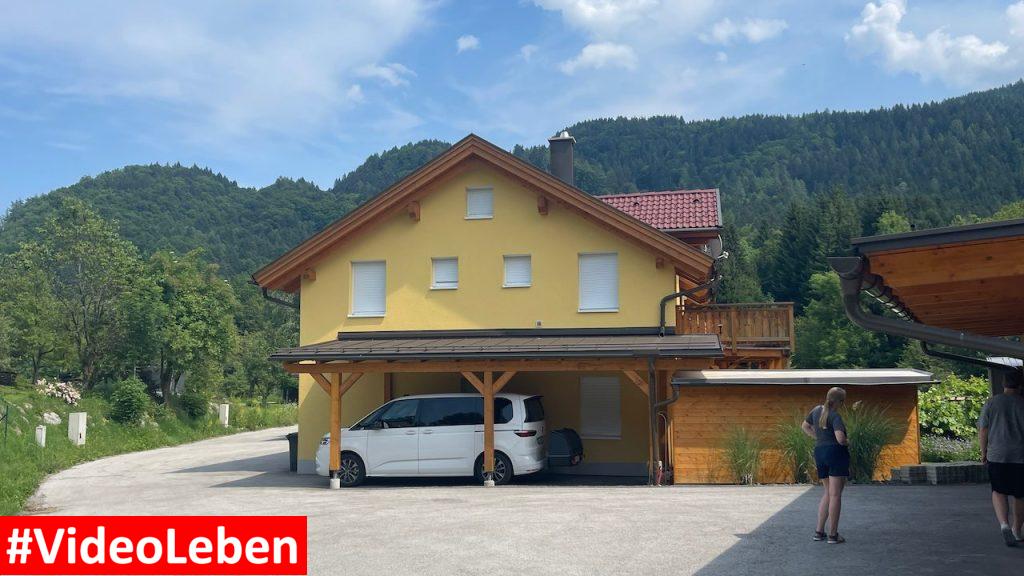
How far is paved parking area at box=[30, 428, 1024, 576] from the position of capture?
9.18m

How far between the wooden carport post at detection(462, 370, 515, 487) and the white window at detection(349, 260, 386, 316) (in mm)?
5190

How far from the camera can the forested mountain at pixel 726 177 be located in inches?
3573

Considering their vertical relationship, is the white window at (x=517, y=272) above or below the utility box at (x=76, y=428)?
above

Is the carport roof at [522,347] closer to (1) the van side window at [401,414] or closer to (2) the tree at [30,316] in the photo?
(1) the van side window at [401,414]

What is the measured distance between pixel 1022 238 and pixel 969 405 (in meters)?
16.3

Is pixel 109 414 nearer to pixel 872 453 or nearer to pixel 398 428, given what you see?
pixel 398 428

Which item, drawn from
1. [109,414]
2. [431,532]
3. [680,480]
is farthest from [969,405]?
[109,414]

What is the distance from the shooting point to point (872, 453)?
15.8 metres

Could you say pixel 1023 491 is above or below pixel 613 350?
below

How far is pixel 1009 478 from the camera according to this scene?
897cm

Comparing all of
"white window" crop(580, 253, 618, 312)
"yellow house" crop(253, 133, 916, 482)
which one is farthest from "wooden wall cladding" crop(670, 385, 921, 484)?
"white window" crop(580, 253, 618, 312)

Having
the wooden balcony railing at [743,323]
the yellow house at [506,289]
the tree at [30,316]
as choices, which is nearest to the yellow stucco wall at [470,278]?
the yellow house at [506,289]

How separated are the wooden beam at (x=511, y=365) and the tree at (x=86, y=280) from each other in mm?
20849

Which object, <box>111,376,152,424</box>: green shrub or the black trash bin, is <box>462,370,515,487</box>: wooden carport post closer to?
the black trash bin
